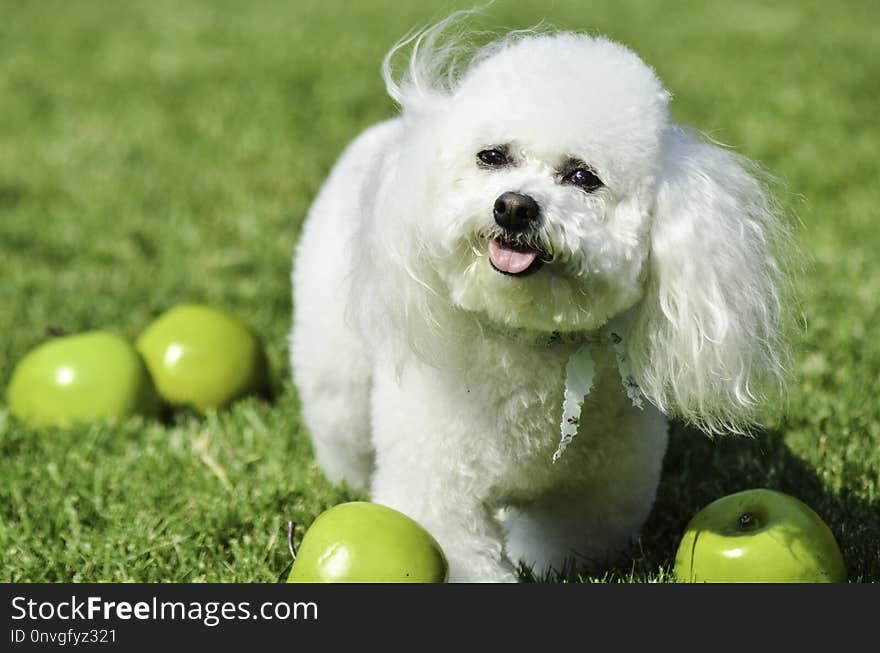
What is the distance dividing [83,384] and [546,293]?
1.84 metres

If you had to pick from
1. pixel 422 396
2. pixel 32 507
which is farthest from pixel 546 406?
pixel 32 507

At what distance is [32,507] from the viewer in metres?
3.17

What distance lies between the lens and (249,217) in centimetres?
561

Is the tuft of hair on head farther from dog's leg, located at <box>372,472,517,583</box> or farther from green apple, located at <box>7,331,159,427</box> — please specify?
green apple, located at <box>7,331,159,427</box>

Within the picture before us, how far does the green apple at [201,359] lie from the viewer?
12.7ft

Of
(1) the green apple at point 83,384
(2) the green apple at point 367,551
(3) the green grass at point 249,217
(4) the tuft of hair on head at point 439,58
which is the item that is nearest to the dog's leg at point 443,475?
(2) the green apple at point 367,551

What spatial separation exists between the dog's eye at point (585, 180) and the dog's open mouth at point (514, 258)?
0.20 meters

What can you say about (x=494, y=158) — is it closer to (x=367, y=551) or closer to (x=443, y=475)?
(x=443, y=475)

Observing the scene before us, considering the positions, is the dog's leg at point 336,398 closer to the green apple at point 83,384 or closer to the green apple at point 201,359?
the green apple at point 201,359

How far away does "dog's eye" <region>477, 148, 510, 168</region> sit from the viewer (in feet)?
8.23

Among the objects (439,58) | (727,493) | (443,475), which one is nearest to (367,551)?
(443,475)

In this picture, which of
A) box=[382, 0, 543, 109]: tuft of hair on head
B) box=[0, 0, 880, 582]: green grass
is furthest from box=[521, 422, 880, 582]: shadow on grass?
box=[382, 0, 543, 109]: tuft of hair on head

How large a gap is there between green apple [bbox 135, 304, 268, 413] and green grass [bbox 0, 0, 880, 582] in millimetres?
82

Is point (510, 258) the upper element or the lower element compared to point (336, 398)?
upper
